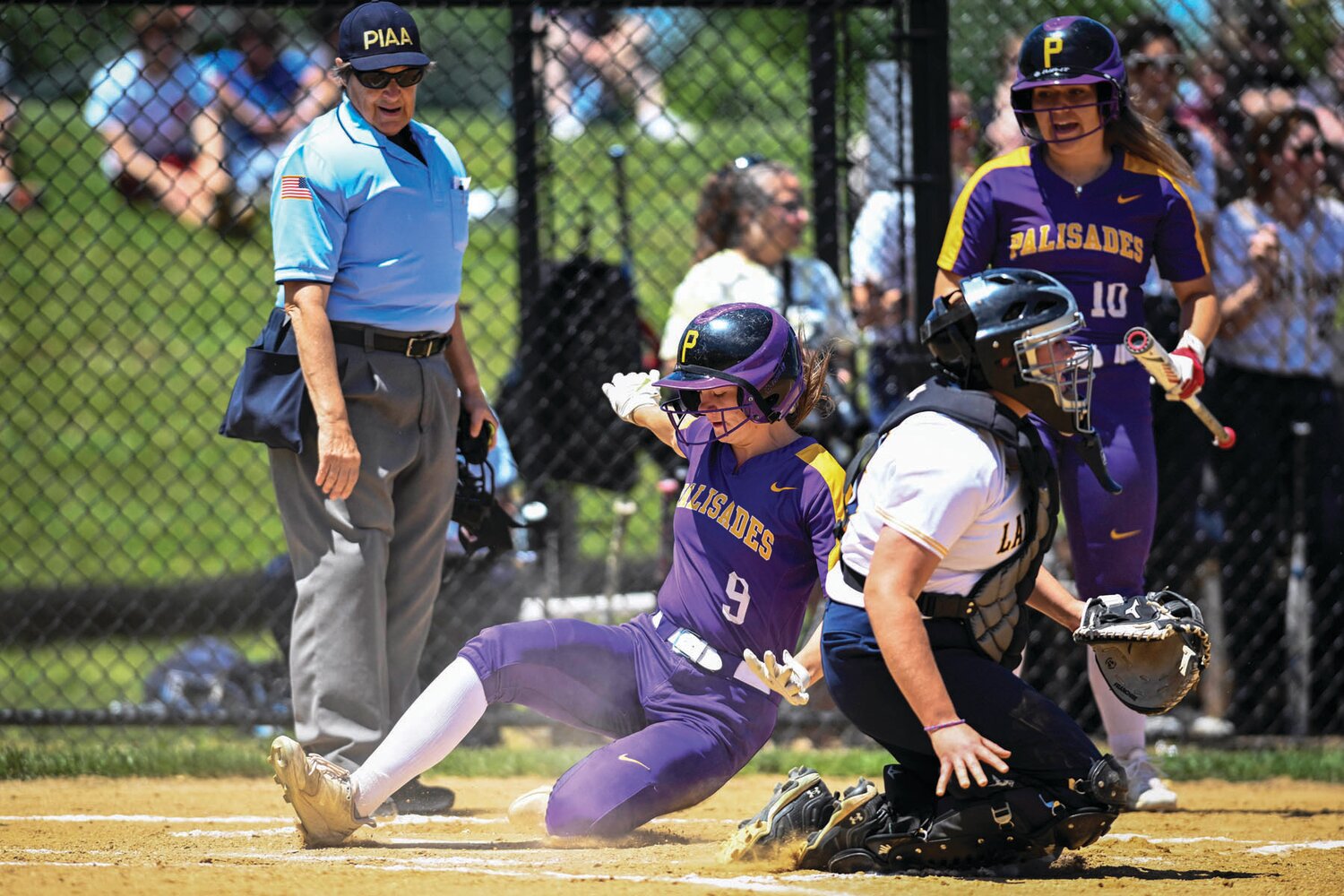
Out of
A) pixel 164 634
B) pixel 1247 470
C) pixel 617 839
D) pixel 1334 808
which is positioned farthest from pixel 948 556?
pixel 164 634

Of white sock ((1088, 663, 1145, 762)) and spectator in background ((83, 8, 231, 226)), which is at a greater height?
spectator in background ((83, 8, 231, 226))

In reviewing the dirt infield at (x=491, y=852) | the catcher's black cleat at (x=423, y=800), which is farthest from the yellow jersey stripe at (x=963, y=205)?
the catcher's black cleat at (x=423, y=800)

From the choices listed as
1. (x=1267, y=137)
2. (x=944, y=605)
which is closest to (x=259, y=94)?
(x=1267, y=137)

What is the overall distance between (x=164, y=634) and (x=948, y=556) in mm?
4830

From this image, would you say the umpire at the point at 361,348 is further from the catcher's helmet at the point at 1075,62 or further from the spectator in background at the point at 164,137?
the spectator in background at the point at 164,137

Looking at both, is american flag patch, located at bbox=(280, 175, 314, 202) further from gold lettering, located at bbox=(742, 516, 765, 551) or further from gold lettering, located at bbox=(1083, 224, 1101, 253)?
gold lettering, located at bbox=(1083, 224, 1101, 253)

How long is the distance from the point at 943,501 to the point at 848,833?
76 cm

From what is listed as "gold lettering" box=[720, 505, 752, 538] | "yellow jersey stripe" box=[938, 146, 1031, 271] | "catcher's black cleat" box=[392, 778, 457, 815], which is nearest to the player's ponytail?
"gold lettering" box=[720, 505, 752, 538]

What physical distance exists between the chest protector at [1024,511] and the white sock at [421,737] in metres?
0.89

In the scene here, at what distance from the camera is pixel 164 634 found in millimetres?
6953

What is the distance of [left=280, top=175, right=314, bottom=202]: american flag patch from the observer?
3.84m

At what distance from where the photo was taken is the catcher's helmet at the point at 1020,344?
10.2ft

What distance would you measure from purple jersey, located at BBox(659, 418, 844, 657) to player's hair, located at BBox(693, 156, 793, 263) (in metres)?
2.22

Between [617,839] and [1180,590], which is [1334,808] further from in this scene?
[617,839]
